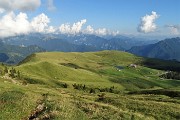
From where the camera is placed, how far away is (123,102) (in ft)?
227

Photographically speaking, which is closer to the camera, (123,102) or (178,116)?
(178,116)

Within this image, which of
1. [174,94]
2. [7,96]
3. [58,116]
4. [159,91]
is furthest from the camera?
[159,91]

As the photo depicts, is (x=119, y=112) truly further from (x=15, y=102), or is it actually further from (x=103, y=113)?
(x=15, y=102)

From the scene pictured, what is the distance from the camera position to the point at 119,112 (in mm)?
57875

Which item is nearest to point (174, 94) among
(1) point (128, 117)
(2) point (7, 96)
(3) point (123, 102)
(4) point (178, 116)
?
(3) point (123, 102)

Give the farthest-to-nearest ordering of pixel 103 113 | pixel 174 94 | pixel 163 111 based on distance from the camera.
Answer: pixel 174 94
pixel 163 111
pixel 103 113

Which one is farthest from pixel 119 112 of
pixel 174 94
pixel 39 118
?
pixel 174 94

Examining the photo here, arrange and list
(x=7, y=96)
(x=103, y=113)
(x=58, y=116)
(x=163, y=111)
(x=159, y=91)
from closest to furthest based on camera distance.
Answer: (x=58, y=116)
(x=103, y=113)
(x=163, y=111)
(x=7, y=96)
(x=159, y=91)

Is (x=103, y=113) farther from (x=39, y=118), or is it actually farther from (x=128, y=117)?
(x=39, y=118)

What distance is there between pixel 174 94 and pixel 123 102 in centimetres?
3358

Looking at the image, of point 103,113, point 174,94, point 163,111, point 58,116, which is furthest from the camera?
point 174,94

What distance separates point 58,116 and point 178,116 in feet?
75.7

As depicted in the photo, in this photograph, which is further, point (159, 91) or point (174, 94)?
point (159, 91)

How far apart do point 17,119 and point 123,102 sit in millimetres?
25808
